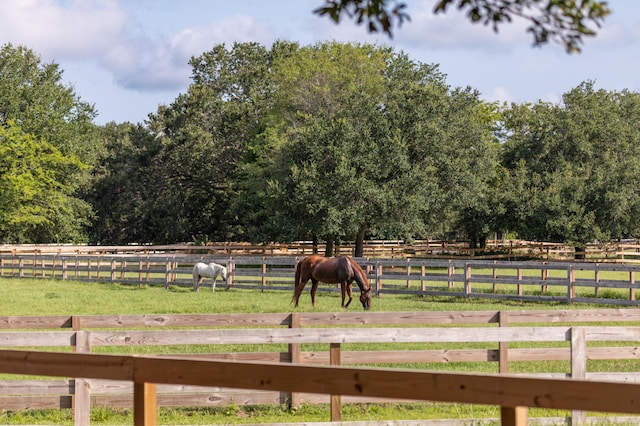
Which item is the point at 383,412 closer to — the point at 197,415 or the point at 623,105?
the point at 197,415

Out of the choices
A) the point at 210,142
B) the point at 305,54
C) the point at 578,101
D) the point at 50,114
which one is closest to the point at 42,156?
the point at 50,114

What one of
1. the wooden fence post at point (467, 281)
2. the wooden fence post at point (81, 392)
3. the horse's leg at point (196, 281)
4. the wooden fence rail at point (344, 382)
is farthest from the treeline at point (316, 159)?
the wooden fence rail at point (344, 382)

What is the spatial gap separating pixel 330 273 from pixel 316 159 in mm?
20400

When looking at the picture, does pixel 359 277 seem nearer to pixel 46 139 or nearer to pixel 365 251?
pixel 365 251

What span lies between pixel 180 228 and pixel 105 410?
55.9 m

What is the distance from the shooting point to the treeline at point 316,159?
43875 mm

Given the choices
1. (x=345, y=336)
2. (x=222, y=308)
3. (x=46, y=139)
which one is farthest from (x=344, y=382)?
(x=46, y=139)

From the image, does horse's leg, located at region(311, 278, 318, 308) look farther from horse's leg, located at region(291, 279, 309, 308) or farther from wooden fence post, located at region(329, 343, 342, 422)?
wooden fence post, located at region(329, 343, 342, 422)

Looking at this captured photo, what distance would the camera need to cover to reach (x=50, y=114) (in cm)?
6319

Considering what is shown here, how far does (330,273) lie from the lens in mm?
24672

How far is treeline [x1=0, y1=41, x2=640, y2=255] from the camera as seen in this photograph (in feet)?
144

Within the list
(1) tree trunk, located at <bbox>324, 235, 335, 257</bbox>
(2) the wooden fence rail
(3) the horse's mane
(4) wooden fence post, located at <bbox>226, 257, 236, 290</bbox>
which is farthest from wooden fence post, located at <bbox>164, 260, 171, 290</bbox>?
(2) the wooden fence rail

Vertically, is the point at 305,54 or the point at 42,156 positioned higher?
the point at 305,54

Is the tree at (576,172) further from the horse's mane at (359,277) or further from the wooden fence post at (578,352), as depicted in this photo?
the wooden fence post at (578,352)
